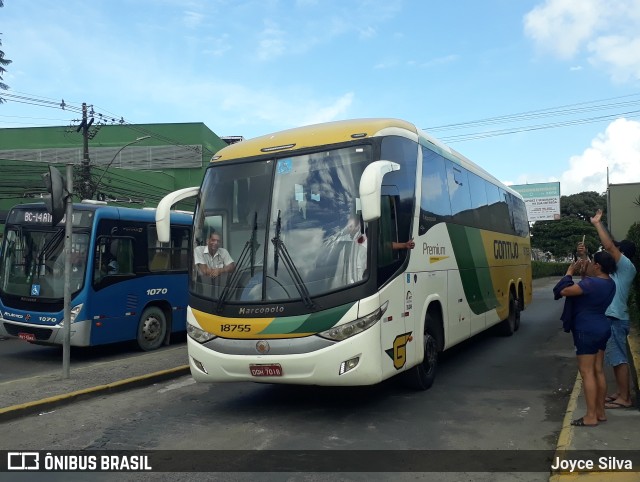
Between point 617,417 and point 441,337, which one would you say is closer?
point 617,417

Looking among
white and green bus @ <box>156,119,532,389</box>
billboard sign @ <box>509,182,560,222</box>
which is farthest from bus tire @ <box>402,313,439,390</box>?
billboard sign @ <box>509,182,560,222</box>

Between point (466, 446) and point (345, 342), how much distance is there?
1539 mm

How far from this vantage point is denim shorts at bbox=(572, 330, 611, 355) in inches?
225

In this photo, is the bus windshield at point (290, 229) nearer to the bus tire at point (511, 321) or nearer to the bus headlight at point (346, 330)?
the bus headlight at point (346, 330)

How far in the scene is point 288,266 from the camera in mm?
6379

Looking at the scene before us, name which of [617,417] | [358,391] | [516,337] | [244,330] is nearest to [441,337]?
[358,391]

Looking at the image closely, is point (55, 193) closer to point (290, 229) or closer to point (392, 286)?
point (290, 229)

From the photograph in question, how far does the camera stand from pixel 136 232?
12.0m

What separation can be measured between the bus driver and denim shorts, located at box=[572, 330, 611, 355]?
3723mm

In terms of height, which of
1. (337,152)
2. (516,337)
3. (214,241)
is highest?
(337,152)

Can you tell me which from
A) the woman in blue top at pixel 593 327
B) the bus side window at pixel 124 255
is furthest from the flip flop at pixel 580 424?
the bus side window at pixel 124 255

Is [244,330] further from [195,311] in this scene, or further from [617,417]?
[617,417]

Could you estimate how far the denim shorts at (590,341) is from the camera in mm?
5715

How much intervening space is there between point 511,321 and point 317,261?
360 inches
